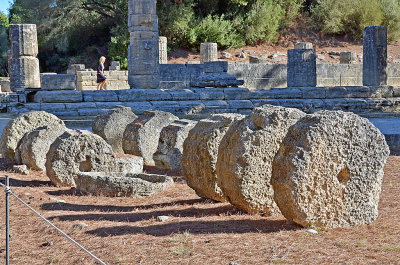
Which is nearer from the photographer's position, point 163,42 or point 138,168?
point 138,168

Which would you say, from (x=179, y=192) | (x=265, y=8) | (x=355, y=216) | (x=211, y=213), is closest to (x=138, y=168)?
(x=179, y=192)

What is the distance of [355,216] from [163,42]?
2373 cm

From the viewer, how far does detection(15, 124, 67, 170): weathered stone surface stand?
29.0 ft

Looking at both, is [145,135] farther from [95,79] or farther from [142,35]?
[95,79]

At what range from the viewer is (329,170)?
506 cm

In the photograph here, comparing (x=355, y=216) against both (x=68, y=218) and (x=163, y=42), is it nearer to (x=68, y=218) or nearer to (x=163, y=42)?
(x=68, y=218)

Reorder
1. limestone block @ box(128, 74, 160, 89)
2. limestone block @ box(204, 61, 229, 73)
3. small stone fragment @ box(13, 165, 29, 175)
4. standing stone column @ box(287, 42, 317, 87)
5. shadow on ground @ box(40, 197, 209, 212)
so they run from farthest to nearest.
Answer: limestone block @ box(204, 61, 229, 73) < standing stone column @ box(287, 42, 317, 87) < limestone block @ box(128, 74, 160, 89) < small stone fragment @ box(13, 165, 29, 175) < shadow on ground @ box(40, 197, 209, 212)

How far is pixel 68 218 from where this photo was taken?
580 centimetres

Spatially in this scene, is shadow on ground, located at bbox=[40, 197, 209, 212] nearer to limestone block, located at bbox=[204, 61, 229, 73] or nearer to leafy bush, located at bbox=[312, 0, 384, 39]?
limestone block, located at bbox=[204, 61, 229, 73]

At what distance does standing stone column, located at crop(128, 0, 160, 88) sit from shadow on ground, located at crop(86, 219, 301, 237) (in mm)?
12531

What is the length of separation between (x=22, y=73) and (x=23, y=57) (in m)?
0.46

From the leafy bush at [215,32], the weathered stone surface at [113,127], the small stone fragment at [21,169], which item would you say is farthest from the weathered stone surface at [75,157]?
the leafy bush at [215,32]

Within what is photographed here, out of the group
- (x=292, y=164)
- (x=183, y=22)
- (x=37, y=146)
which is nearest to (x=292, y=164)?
(x=292, y=164)

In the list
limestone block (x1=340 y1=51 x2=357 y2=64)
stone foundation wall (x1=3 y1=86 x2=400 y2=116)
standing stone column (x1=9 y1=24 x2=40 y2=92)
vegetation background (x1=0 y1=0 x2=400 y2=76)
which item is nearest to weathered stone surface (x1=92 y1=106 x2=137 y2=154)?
stone foundation wall (x1=3 y1=86 x2=400 y2=116)
